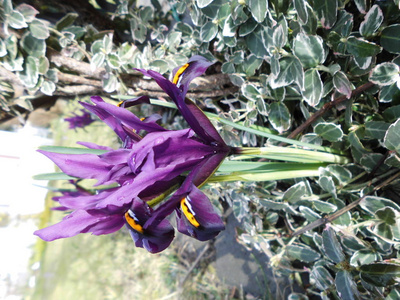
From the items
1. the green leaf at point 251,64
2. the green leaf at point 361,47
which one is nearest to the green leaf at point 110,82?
the green leaf at point 251,64

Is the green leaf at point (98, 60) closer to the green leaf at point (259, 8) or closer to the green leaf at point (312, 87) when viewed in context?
the green leaf at point (259, 8)

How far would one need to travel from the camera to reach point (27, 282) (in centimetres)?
313

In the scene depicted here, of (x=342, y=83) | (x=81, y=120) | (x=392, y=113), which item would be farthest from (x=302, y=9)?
(x=81, y=120)

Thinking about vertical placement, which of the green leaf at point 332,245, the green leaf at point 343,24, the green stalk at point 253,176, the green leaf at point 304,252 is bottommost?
the green leaf at point 304,252

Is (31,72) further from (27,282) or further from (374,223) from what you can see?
(27,282)

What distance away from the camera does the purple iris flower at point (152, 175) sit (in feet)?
1.15

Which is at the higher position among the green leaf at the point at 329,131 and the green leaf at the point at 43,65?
the green leaf at the point at 329,131

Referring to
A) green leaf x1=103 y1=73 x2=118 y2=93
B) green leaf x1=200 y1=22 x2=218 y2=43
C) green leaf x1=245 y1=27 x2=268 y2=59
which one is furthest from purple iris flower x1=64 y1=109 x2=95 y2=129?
green leaf x1=245 y1=27 x2=268 y2=59

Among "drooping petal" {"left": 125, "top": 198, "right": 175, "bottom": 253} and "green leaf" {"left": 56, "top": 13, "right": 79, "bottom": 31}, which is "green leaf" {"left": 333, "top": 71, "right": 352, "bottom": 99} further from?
"green leaf" {"left": 56, "top": 13, "right": 79, "bottom": 31}

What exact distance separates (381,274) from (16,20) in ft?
3.24

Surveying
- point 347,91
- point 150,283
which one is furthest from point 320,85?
point 150,283

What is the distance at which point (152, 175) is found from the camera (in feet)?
1.18

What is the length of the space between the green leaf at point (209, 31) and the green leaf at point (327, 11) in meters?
0.25

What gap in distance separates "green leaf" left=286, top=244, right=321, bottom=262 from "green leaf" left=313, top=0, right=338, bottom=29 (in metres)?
0.52
